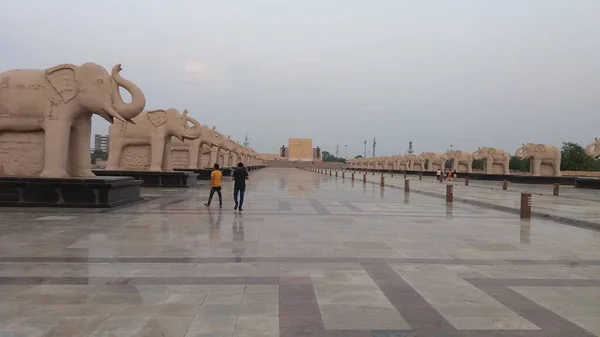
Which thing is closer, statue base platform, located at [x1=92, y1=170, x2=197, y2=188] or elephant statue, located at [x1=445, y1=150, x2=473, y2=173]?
statue base platform, located at [x1=92, y1=170, x2=197, y2=188]

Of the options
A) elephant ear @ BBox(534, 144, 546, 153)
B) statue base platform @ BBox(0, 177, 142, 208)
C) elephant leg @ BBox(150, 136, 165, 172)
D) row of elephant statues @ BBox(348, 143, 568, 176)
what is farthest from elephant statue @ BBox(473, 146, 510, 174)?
statue base platform @ BBox(0, 177, 142, 208)

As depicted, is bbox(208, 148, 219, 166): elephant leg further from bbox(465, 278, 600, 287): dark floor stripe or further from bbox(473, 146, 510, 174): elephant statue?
bbox(465, 278, 600, 287): dark floor stripe

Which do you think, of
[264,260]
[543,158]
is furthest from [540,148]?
[264,260]

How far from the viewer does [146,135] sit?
70.3ft

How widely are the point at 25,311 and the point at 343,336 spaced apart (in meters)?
2.86

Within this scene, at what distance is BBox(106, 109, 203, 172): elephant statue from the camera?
69.4 ft

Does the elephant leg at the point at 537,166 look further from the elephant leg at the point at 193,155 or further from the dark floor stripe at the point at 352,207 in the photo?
the dark floor stripe at the point at 352,207

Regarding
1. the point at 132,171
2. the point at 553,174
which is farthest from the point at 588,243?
the point at 553,174

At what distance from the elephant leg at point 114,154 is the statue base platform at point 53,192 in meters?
9.31

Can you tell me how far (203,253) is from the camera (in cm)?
682

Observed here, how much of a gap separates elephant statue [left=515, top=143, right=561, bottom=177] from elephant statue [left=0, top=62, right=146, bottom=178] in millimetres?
31520

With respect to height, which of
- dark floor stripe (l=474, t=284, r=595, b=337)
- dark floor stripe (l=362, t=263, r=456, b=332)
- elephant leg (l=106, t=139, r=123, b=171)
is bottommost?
dark floor stripe (l=362, t=263, r=456, b=332)

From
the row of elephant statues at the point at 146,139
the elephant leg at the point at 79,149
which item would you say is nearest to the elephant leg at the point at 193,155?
the row of elephant statues at the point at 146,139

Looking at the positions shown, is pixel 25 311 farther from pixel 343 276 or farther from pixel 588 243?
pixel 588 243
